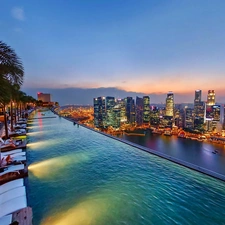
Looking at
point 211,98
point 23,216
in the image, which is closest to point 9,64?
point 23,216

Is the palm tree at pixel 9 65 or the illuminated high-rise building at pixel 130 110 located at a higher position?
the palm tree at pixel 9 65

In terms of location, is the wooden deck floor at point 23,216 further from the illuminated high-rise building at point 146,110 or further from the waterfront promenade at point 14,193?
the illuminated high-rise building at point 146,110

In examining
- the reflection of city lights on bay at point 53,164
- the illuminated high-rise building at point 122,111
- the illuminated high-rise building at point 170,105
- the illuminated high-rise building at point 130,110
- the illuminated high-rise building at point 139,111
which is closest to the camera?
the reflection of city lights on bay at point 53,164

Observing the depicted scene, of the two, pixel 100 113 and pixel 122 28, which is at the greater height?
pixel 122 28

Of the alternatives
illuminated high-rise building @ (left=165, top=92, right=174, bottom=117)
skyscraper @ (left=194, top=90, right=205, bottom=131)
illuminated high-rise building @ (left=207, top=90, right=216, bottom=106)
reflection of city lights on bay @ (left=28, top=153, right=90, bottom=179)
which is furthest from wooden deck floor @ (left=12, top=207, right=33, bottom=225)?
illuminated high-rise building @ (left=207, top=90, right=216, bottom=106)

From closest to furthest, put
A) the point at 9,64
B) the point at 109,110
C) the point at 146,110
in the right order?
the point at 9,64 < the point at 109,110 < the point at 146,110

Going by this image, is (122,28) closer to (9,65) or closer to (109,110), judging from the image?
(9,65)

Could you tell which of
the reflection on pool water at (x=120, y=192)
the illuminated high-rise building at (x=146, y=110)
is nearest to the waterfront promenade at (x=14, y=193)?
the reflection on pool water at (x=120, y=192)
